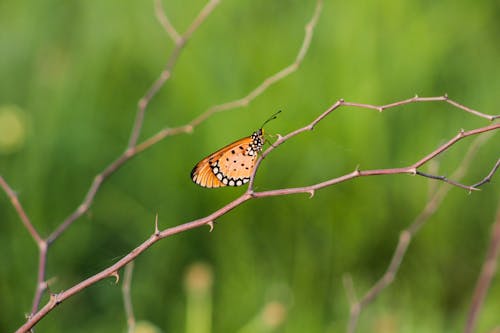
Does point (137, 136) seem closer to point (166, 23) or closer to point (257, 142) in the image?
point (166, 23)

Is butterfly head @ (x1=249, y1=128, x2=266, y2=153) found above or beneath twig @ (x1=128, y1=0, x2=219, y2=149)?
beneath

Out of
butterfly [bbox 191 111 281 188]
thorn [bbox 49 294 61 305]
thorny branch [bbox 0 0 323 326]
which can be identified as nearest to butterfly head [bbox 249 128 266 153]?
butterfly [bbox 191 111 281 188]

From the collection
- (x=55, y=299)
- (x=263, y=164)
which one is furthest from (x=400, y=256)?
(x=55, y=299)

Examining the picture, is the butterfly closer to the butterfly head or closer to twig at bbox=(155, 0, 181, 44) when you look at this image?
the butterfly head

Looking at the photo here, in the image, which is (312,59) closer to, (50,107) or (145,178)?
(145,178)

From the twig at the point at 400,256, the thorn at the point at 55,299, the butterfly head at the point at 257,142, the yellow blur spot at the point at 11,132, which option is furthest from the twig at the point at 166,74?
the yellow blur spot at the point at 11,132

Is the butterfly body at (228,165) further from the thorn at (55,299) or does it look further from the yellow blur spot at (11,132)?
the yellow blur spot at (11,132)
